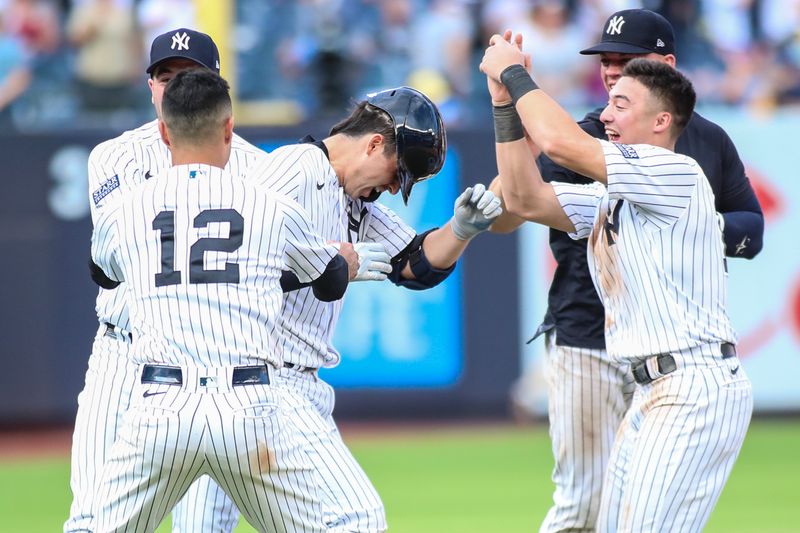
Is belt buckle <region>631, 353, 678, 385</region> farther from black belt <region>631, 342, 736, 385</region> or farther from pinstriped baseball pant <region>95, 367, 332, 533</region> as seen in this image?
pinstriped baseball pant <region>95, 367, 332, 533</region>

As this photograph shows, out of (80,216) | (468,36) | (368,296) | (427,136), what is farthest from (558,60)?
(427,136)

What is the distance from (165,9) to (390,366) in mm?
4351

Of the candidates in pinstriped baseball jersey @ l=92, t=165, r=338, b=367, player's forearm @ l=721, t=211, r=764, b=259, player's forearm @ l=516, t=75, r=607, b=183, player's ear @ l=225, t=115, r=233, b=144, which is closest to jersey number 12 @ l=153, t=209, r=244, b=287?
pinstriped baseball jersey @ l=92, t=165, r=338, b=367

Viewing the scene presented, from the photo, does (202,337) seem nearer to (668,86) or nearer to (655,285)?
(655,285)

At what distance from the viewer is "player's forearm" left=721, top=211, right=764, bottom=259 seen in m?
5.71

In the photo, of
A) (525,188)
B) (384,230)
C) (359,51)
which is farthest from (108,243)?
(359,51)

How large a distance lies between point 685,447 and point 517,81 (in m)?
1.53

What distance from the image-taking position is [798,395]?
11.6 meters

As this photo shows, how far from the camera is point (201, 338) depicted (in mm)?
4246

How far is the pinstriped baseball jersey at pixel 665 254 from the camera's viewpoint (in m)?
4.76

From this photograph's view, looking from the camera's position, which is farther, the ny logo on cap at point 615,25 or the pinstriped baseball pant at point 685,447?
the ny logo on cap at point 615,25

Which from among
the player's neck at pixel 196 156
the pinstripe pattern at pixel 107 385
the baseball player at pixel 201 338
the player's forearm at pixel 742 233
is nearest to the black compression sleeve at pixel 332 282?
the baseball player at pixel 201 338

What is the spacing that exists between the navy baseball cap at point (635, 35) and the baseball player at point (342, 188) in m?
1.20

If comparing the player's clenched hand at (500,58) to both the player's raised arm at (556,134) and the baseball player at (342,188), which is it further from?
the baseball player at (342,188)
